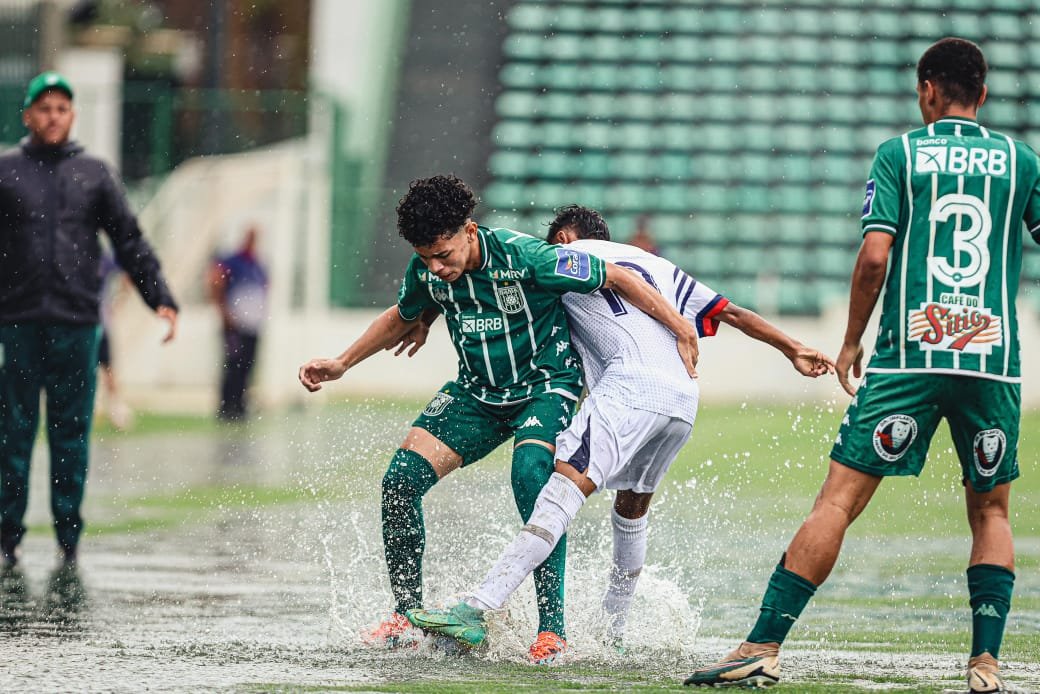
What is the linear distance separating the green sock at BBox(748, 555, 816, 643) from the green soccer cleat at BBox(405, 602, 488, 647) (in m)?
0.85

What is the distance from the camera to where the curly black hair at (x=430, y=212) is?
5.16m

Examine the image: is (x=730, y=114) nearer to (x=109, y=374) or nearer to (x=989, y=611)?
(x=109, y=374)

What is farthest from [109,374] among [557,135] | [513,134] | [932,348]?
[932,348]

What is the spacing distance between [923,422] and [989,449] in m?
0.22

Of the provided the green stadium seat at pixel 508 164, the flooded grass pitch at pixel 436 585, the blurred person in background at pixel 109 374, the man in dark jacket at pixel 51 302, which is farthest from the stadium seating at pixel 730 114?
the man in dark jacket at pixel 51 302

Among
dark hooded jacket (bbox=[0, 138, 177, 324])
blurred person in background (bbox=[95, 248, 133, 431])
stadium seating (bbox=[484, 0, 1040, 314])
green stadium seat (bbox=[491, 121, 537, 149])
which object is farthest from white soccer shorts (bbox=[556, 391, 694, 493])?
green stadium seat (bbox=[491, 121, 537, 149])

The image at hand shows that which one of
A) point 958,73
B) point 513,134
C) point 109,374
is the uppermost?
point 513,134

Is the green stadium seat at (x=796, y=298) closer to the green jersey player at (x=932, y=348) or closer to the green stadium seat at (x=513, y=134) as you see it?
the green stadium seat at (x=513, y=134)

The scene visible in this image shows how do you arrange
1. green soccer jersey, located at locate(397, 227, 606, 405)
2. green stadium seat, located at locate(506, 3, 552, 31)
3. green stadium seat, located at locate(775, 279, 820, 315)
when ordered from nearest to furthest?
green soccer jersey, located at locate(397, 227, 606, 405)
green stadium seat, located at locate(775, 279, 820, 315)
green stadium seat, located at locate(506, 3, 552, 31)

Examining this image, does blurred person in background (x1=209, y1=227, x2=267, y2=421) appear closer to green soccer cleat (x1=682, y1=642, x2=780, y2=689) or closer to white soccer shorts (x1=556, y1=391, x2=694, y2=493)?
white soccer shorts (x1=556, y1=391, x2=694, y2=493)

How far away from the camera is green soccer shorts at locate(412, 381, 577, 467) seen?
5.48m

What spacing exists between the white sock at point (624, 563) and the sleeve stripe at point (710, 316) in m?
0.72

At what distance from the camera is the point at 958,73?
489 centimetres

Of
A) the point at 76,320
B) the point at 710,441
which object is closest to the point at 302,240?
the point at 710,441
